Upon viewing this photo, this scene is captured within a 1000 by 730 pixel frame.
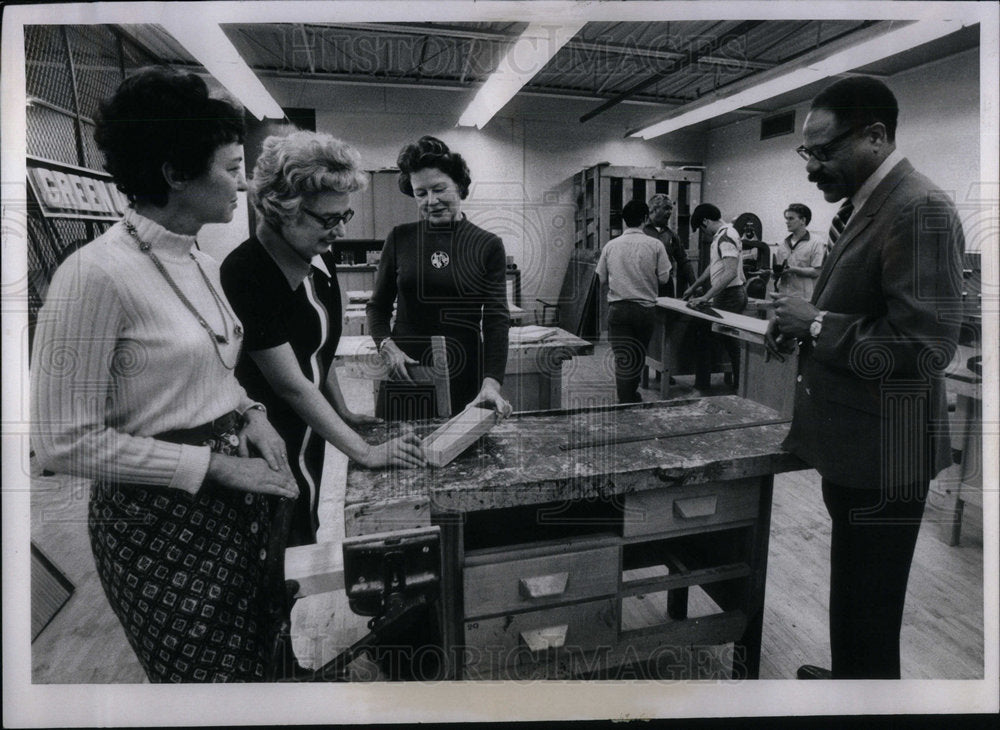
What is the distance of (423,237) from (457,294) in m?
0.18

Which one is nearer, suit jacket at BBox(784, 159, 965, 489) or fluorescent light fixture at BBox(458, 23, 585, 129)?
suit jacket at BBox(784, 159, 965, 489)

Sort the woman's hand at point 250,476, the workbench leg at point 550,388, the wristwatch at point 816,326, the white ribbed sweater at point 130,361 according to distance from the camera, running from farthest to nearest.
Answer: the workbench leg at point 550,388, the wristwatch at point 816,326, the woman's hand at point 250,476, the white ribbed sweater at point 130,361

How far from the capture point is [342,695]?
5.11ft

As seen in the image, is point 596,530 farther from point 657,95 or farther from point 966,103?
point 966,103

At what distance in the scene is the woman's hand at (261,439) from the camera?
143 centimetres

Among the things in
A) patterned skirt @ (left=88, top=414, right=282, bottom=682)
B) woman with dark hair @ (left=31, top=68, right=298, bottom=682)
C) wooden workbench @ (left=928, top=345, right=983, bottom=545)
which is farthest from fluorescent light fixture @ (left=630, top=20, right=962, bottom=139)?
patterned skirt @ (left=88, top=414, right=282, bottom=682)

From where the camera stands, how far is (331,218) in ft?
4.78

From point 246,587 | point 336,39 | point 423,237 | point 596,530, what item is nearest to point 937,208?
point 596,530

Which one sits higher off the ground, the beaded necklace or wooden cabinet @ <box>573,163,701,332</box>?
wooden cabinet @ <box>573,163,701,332</box>

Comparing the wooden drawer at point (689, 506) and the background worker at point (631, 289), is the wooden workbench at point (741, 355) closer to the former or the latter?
the background worker at point (631, 289)

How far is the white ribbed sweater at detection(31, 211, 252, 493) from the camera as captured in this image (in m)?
1.22

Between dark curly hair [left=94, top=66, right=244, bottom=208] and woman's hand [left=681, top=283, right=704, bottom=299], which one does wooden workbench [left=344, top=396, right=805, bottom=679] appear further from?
dark curly hair [left=94, top=66, right=244, bottom=208]

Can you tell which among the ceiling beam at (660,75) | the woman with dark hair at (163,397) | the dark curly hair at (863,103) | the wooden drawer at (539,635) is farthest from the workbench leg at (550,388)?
the dark curly hair at (863,103)

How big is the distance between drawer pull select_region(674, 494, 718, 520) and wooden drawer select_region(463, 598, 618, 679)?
27cm
